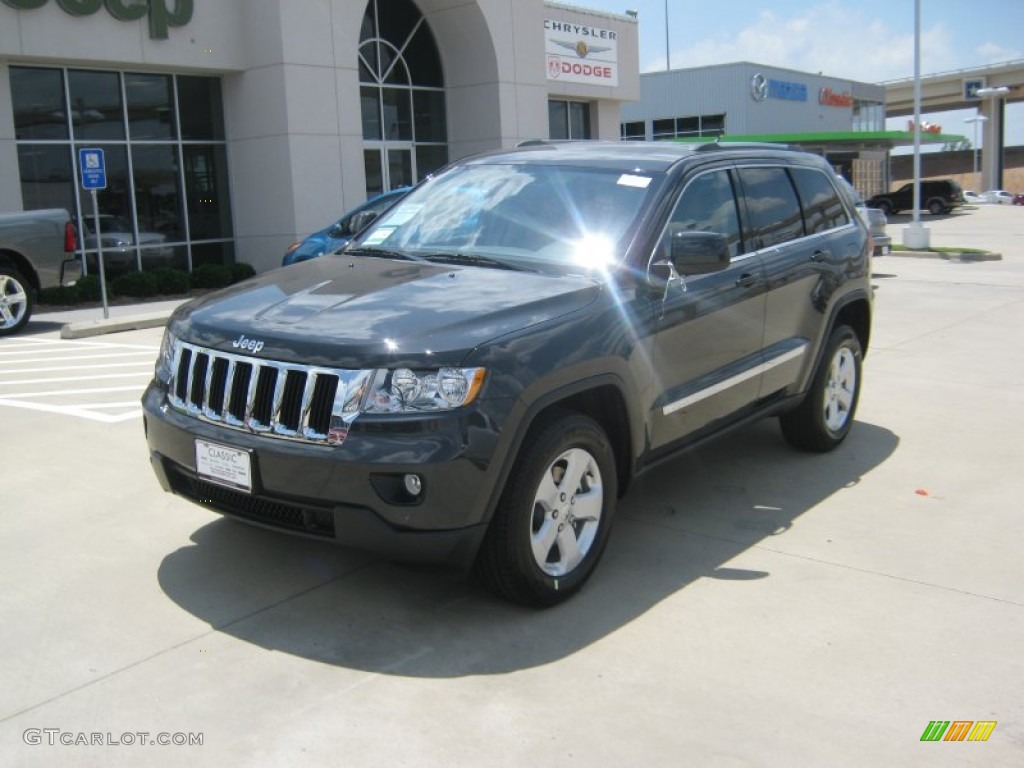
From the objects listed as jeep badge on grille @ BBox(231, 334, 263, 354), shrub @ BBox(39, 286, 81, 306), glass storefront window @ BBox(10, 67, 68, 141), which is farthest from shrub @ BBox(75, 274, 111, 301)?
jeep badge on grille @ BBox(231, 334, 263, 354)

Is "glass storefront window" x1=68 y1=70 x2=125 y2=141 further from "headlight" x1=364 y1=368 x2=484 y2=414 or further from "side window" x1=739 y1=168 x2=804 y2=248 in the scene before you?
"headlight" x1=364 y1=368 x2=484 y2=414

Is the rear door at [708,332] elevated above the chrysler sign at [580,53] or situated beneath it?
situated beneath

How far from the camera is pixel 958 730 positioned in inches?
133

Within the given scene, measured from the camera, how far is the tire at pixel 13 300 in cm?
1305

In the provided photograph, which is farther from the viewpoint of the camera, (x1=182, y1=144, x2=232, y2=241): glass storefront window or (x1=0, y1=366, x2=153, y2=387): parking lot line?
(x1=182, y1=144, x2=232, y2=241): glass storefront window

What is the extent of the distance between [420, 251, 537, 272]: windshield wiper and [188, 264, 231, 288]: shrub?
575 inches

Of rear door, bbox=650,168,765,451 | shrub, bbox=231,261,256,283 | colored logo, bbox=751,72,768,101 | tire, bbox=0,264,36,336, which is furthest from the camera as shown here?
colored logo, bbox=751,72,768,101

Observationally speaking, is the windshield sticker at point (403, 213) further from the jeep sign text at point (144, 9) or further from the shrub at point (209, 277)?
the shrub at point (209, 277)

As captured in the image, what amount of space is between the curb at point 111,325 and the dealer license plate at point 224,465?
389 inches

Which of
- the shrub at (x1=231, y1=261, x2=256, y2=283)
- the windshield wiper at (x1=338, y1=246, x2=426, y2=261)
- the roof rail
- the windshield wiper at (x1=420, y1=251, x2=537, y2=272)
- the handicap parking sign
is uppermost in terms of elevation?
the handicap parking sign

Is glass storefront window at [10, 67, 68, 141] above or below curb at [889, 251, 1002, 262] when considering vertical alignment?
above

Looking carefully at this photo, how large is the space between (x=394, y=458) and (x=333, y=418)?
0.29 metres

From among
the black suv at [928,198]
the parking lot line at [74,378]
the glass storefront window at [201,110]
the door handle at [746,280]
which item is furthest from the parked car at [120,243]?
the black suv at [928,198]

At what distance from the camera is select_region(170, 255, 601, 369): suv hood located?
3.86m
